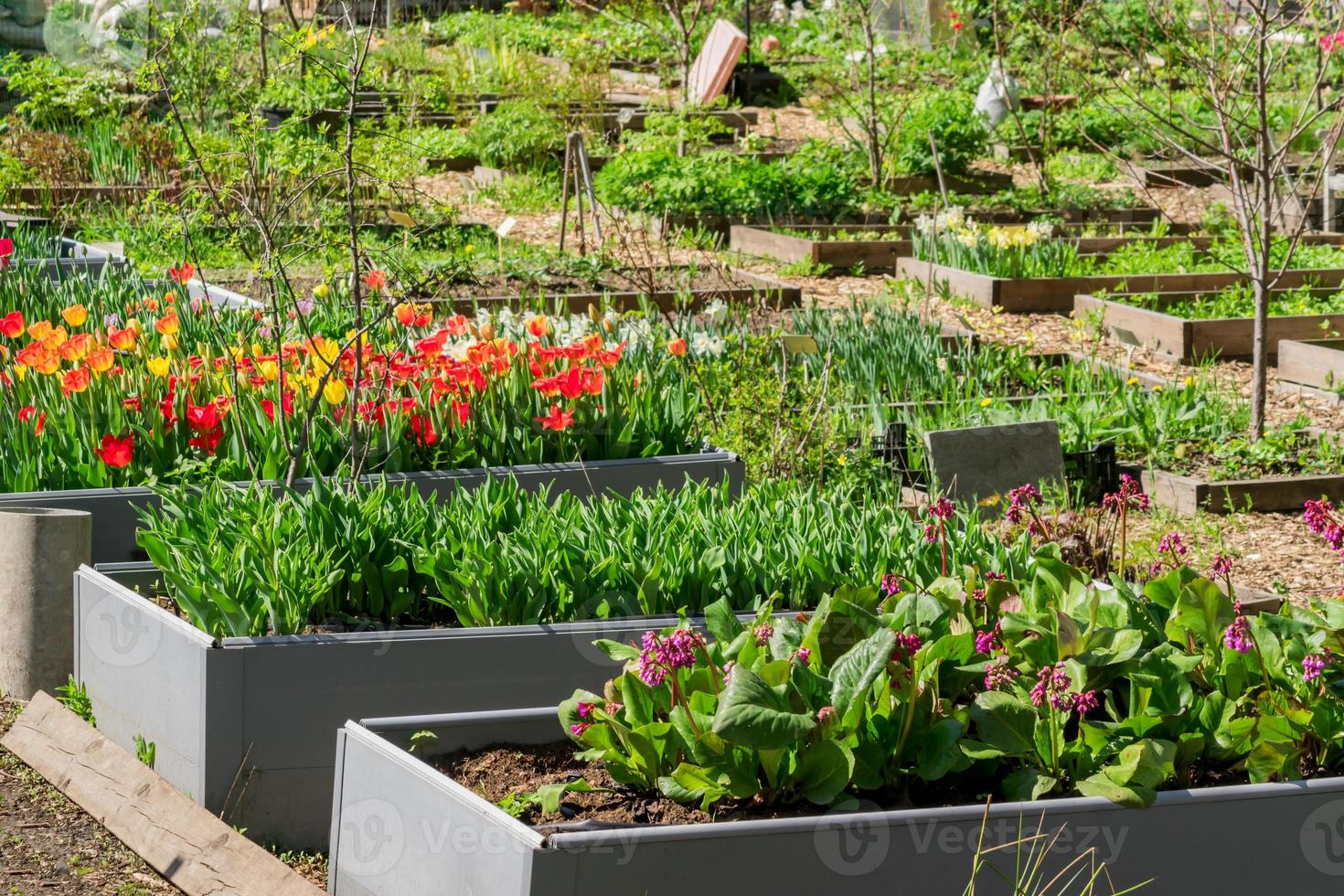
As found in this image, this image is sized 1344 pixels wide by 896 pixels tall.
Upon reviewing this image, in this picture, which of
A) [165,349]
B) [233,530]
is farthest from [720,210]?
[233,530]

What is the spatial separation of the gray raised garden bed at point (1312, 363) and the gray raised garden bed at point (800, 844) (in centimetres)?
559

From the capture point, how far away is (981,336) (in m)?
9.13

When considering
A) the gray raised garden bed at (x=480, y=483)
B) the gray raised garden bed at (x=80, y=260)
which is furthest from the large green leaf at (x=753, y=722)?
the gray raised garden bed at (x=80, y=260)

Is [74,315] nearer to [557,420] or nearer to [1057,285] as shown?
[557,420]

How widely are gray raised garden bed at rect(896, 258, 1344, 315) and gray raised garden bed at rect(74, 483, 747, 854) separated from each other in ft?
22.8

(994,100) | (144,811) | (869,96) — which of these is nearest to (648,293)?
(144,811)

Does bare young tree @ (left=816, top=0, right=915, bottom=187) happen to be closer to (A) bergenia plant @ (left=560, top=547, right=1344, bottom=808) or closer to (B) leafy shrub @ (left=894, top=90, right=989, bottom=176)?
(B) leafy shrub @ (left=894, top=90, right=989, bottom=176)

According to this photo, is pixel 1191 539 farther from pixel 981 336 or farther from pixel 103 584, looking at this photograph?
pixel 103 584

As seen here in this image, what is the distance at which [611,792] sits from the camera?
3035 millimetres

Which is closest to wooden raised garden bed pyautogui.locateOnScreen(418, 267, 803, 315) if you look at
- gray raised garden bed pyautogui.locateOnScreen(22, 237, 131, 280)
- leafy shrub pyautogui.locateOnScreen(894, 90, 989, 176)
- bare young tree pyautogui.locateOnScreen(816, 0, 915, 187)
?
gray raised garden bed pyautogui.locateOnScreen(22, 237, 131, 280)

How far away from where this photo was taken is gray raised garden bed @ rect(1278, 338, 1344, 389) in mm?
8141

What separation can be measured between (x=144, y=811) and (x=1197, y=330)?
7.18 m

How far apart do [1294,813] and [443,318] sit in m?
5.96

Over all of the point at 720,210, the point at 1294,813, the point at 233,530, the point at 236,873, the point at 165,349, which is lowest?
the point at 236,873
